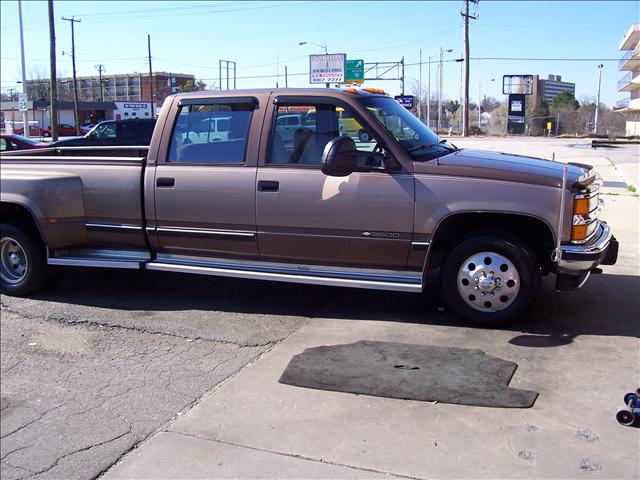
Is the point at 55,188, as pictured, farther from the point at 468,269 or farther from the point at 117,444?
the point at 468,269

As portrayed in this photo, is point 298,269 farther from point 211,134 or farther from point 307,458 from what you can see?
point 307,458

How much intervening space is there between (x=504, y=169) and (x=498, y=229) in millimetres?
500

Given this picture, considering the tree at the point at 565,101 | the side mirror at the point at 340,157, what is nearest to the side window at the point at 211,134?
the side mirror at the point at 340,157

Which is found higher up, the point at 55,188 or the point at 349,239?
the point at 55,188

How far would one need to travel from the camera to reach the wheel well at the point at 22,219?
613 centimetres

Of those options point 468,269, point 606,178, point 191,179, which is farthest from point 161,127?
point 606,178

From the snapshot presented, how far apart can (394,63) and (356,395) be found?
50.6 meters

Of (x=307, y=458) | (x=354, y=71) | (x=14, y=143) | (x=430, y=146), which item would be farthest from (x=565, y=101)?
(x=307, y=458)

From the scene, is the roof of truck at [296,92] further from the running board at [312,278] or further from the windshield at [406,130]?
the running board at [312,278]

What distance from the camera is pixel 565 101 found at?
83.6m

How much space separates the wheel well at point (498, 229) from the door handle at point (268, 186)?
4.58 ft

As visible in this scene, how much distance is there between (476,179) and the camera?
480 cm

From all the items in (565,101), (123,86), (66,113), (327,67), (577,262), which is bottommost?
(577,262)

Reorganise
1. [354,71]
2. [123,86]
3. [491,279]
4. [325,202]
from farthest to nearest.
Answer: [123,86] < [354,71] < [325,202] < [491,279]
